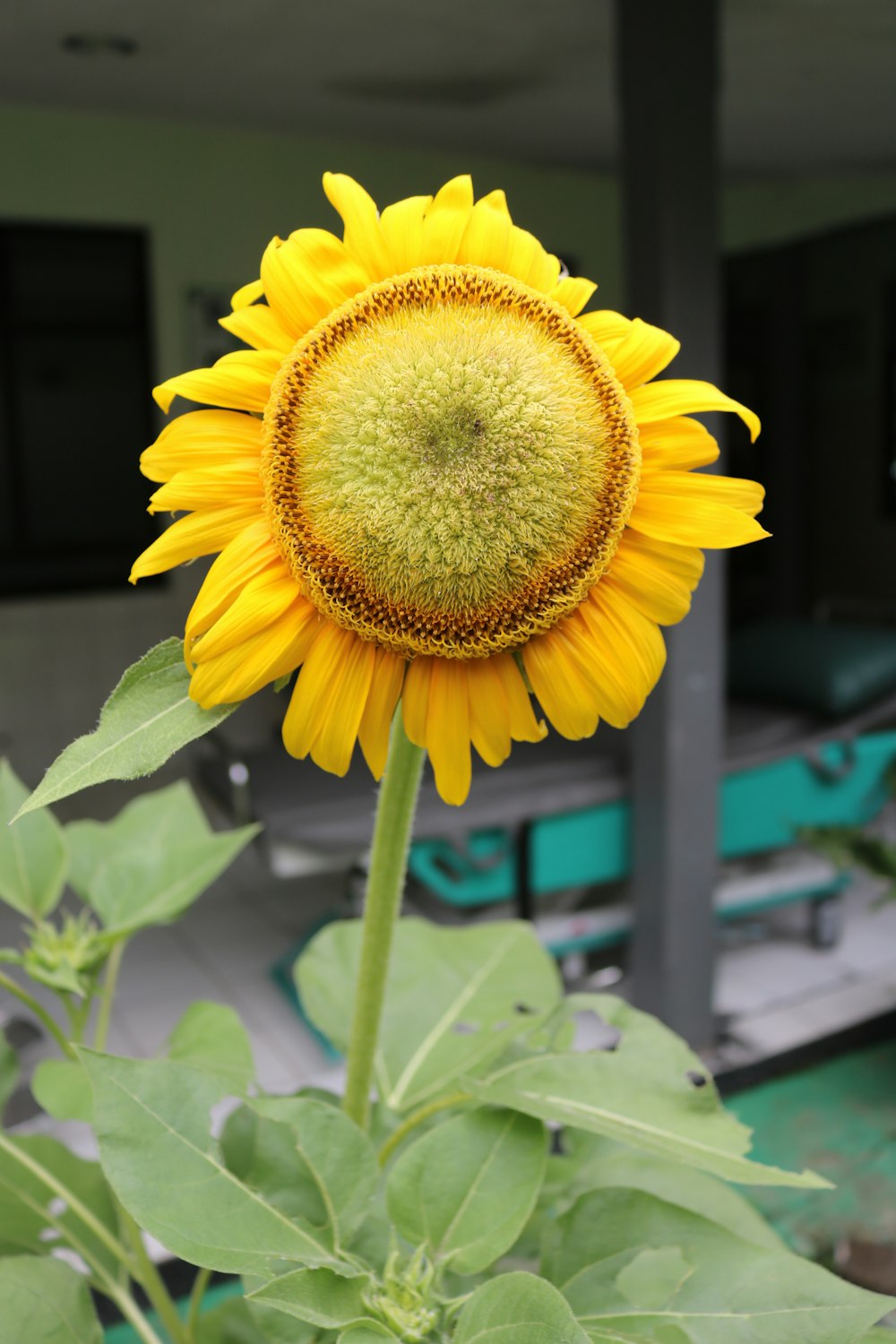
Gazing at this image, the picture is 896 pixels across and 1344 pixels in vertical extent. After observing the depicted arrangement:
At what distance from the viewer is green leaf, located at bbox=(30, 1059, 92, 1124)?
47 cm

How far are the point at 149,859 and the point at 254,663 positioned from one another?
0.92 feet

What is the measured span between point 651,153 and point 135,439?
307 centimetres

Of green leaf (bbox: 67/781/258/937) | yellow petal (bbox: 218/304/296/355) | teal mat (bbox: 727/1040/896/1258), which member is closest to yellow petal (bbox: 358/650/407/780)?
yellow petal (bbox: 218/304/296/355)

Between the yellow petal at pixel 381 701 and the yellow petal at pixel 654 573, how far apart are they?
69mm

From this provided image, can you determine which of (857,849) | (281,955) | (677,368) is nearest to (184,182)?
(677,368)

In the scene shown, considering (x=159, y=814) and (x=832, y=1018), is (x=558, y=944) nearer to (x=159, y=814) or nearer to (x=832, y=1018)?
(x=832, y=1018)

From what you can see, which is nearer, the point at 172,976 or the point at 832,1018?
the point at 832,1018

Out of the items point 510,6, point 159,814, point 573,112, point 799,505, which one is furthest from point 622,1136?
point 799,505

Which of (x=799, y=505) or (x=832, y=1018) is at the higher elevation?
(x=799, y=505)

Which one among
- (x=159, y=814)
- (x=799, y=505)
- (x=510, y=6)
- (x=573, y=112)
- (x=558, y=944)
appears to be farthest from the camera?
(x=799, y=505)

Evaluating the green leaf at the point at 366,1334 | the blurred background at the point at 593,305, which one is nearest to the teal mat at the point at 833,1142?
the blurred background at the point at 593,305

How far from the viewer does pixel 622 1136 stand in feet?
1.31

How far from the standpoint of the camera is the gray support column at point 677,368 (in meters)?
2.56

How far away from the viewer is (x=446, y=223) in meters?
0.36
